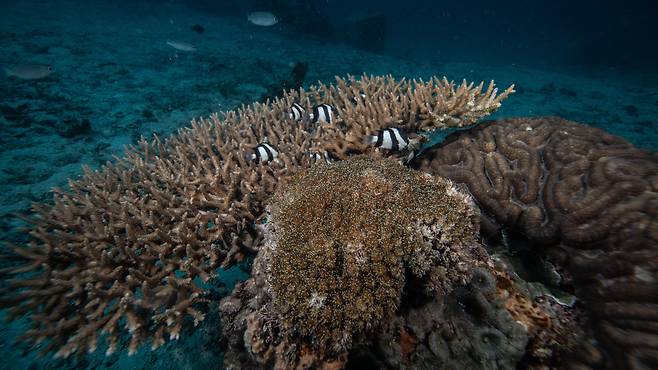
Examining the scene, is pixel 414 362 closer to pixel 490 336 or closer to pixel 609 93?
pixel 490 336

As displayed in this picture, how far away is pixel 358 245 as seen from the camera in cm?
218

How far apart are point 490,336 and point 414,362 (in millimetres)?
598

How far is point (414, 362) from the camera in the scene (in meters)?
2.24

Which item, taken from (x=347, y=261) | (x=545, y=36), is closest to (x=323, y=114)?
(x=347, y=261)

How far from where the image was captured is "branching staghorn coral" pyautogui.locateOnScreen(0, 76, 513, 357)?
9.52 feet

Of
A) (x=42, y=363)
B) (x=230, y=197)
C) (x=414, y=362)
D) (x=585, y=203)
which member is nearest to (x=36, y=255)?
(x=42, y=363)

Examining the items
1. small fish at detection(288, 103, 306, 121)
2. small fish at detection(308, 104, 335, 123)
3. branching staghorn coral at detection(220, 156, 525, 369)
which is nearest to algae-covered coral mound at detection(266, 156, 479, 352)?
branching staghorn coral at detection(220, 156, 525, 369)

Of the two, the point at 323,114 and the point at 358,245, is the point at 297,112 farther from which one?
the point at 358,245

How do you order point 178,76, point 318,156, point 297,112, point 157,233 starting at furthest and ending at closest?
point 178,76 < point 297,112 < point 318,156 < point 157,233

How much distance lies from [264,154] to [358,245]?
2170 mm

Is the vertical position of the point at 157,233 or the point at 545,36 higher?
the point at 545,36

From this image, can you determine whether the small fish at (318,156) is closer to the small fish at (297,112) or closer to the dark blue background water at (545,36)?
the small fish at (297,112)

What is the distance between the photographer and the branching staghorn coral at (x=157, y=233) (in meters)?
2.90

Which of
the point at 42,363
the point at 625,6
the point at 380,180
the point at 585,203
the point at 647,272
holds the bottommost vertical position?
the point at 42,363
